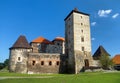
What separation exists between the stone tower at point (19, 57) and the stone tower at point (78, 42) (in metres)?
10.7

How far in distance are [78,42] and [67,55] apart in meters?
4.80

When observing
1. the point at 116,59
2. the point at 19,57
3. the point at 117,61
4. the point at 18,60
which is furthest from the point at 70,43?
the point at 116,59

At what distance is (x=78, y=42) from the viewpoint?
45.6 metres

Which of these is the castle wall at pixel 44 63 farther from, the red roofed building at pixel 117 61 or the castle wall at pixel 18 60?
the red roofed building at pixel 117 61

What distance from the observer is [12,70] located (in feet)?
140

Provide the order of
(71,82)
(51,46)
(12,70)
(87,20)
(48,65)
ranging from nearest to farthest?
(71,82)
(12,70)
(48,65)
(87,20)
(51,46)

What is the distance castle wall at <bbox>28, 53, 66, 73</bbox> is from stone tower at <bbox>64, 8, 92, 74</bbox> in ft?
10.4

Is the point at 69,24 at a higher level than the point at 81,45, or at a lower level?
higher

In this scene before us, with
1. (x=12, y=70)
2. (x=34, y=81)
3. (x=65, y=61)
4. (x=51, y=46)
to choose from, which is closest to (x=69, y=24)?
(x=65, y=61)

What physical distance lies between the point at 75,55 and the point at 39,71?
947cm

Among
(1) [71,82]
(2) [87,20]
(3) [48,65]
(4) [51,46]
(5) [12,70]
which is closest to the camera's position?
(1) [71,82]

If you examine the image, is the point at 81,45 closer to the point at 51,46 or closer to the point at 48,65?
the point at 48,65

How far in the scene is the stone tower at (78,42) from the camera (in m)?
44.5

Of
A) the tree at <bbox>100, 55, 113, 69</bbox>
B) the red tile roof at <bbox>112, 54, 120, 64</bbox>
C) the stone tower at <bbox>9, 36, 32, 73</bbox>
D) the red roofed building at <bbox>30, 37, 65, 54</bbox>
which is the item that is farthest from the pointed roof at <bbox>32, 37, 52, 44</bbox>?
the tree at <bbox>100, 55, 113, 69</bbox>
